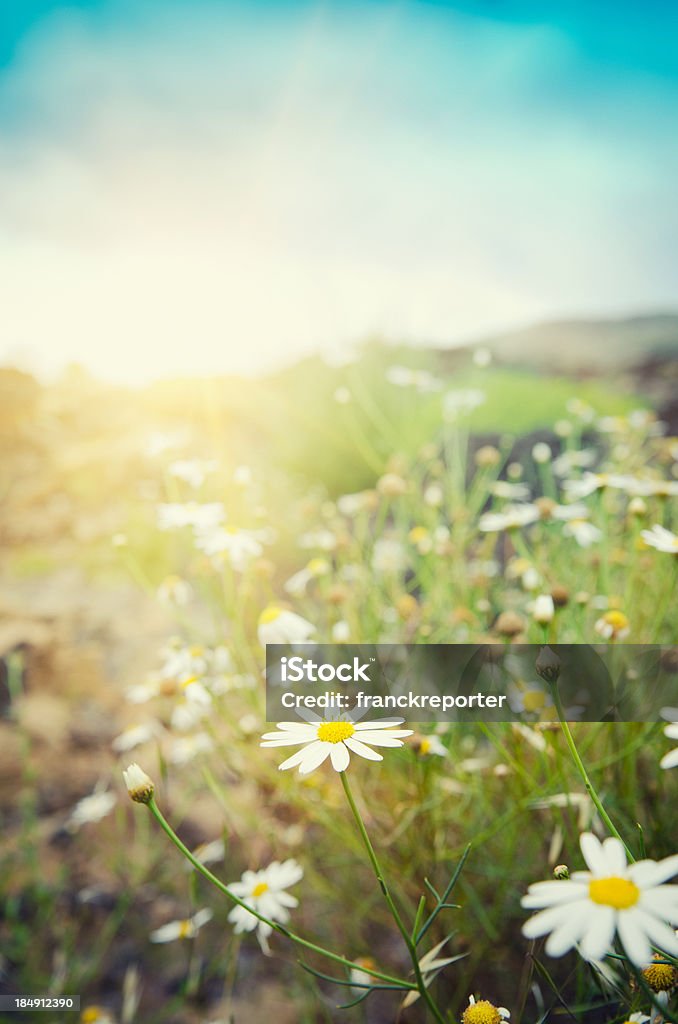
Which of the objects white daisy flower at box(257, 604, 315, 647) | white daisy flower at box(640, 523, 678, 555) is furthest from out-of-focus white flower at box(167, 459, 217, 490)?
white daisy flower at box(640, 523, 678, 555)

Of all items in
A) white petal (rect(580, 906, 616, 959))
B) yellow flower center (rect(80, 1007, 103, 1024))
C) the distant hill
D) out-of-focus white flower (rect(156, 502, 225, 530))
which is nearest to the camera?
Answer: white petal (rect(580, 906, 616, 959))

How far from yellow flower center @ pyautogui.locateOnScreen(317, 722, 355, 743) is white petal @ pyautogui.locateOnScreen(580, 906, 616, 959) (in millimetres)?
225

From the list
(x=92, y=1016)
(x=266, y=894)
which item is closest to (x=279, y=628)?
(x=266, y=894)

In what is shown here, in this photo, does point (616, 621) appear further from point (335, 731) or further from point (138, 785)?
point (138, 785)

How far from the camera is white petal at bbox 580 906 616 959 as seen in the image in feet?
1.12

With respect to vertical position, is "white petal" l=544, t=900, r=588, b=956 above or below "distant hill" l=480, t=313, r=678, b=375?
below

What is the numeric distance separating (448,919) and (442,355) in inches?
244

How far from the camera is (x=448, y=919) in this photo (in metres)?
0.99

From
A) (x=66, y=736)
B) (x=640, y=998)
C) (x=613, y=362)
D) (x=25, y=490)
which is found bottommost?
(x=66, y=736)

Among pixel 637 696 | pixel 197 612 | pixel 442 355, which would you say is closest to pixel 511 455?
pixel 197 612

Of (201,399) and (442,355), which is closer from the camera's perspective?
(201,399)

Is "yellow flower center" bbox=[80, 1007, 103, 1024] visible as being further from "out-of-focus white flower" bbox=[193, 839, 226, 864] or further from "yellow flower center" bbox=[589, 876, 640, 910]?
"yellow flower center" bbox=[589, 876, 640, 910]

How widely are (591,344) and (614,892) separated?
707 cm

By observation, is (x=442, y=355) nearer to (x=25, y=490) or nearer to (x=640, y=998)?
(x=25, y=490)
